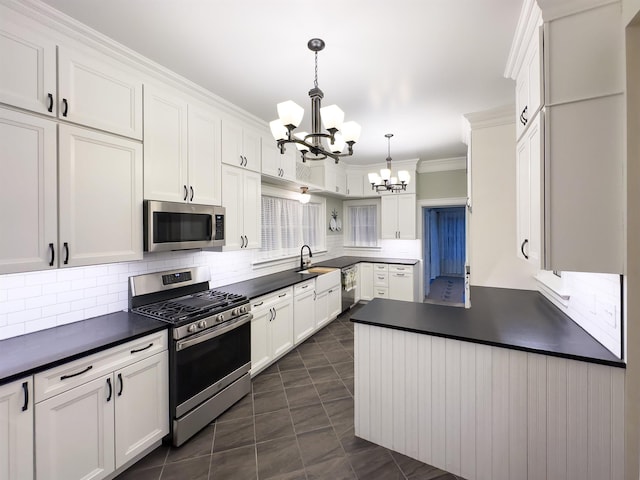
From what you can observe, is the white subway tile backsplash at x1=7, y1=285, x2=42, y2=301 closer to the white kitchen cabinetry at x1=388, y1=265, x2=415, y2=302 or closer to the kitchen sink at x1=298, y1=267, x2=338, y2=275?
the kitchen sink at x1=298, y1=267, x2=338, y2=275

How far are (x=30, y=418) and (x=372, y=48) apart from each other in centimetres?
288

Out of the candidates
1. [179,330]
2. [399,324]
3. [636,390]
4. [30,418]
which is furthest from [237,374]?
[636,390]

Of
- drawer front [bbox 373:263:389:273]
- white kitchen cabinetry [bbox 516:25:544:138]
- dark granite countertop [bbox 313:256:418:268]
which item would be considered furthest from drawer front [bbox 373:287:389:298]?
white kitchen cabinetry [bbox 516:25:544:138]

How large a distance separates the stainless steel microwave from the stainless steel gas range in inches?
15.2

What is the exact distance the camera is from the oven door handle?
2.02 meters

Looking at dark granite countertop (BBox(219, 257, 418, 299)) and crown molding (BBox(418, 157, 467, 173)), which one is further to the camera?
crown molding (BBox(418, 157, 467, 173))

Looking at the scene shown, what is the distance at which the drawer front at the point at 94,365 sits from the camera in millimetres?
1436

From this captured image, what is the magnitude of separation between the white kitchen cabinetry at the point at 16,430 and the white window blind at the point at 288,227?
8.94 feet

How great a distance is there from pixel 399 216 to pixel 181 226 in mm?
4176

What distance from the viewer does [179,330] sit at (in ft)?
6.55

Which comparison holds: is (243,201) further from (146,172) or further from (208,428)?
(208,428)

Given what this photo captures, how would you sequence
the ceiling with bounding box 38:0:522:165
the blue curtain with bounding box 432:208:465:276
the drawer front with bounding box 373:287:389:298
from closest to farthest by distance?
the ceiling with bounding box 38:0:522:165, the drawer front with bounding box 373:287:389:298, the blue curtain with bounding box 432:208:465:276

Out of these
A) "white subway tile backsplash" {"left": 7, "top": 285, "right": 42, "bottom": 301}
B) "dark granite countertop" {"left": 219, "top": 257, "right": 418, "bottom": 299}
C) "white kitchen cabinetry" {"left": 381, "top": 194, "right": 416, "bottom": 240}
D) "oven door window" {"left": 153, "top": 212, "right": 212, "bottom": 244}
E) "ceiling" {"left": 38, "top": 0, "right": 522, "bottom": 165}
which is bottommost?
"dark granite countertop" {"left": 219, "top": 257, "right": 418, "bottom": 299}

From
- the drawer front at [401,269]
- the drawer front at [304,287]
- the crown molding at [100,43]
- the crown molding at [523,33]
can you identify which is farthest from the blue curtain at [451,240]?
the crown molding at [100,43]
